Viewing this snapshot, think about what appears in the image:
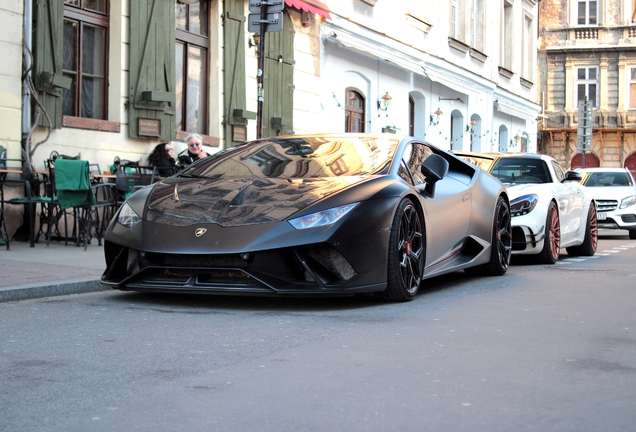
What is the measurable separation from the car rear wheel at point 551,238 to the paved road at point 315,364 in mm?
3559

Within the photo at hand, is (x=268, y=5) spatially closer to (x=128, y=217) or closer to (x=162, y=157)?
(x=162, y=157)

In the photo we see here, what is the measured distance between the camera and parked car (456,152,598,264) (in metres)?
10.6

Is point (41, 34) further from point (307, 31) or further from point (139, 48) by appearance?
point (307, 31)

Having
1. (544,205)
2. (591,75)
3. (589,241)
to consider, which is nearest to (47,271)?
(544,205)

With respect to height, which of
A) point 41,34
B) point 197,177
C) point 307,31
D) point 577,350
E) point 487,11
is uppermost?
point 487,11

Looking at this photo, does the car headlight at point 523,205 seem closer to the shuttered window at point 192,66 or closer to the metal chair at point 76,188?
the metal chair at point 76,188

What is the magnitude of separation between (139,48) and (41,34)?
2060 millimetres

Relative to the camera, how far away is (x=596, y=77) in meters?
48.6

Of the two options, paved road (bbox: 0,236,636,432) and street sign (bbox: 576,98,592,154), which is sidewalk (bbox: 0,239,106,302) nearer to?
paved road (bbox: 0,236,636,432)

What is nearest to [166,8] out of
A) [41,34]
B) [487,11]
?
[41,34]

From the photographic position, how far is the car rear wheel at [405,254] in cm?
648

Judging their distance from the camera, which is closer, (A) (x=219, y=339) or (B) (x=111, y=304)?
(A) (x=219, y=339)

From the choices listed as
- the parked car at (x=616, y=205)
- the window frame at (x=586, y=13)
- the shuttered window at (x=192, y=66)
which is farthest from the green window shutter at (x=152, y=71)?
the window frame at (x=586, y=13)

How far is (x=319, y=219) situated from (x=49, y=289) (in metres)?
2.24
